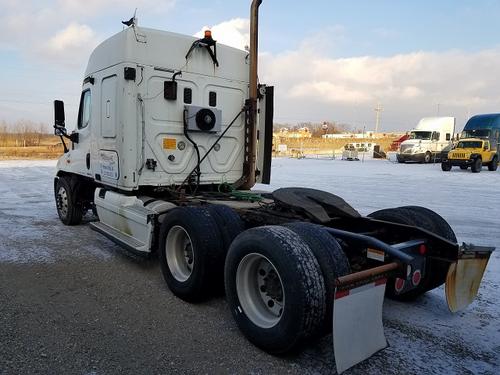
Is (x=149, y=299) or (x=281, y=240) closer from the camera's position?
(x=281, y=240)

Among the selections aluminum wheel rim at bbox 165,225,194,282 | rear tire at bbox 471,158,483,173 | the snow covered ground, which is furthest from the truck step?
rear tire at bbox 471,158,483,173

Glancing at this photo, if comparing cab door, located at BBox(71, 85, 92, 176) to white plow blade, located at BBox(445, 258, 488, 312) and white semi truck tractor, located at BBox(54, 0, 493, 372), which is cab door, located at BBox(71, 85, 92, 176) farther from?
white plow blade, located at BBox(445, 258, 488, 312)

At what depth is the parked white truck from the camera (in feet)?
102

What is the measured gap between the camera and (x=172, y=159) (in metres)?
6.01

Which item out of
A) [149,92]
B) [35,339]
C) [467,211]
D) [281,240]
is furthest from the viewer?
[467,211]

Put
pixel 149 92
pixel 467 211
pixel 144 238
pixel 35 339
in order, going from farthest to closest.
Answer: pixel 467 211 < pixel 149 92 < pixel 144 238 < pixel 35 339

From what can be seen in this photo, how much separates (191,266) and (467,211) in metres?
7.96

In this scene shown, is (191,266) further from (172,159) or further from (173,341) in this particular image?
(172,159)

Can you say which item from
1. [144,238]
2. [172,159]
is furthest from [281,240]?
[172,159]

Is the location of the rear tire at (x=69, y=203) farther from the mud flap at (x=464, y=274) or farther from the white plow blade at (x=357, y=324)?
the mud flap at (x=464, y=274)

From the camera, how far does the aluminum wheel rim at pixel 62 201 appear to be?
7888 mm

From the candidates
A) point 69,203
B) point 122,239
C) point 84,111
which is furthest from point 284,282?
point 69,203

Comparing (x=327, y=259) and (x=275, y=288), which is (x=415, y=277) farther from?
(x=275, y=288)

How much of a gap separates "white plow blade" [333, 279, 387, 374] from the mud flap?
953 millimetres
